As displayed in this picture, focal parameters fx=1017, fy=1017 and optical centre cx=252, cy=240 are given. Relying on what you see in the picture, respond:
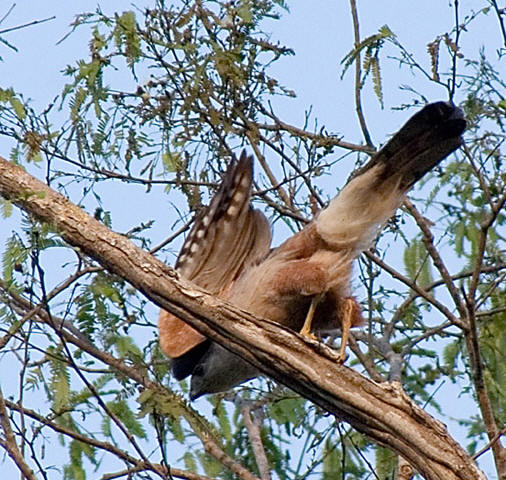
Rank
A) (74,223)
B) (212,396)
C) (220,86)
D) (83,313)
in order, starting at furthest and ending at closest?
1. (212,396)
2. (220,86)
3. (83,313)
4. (74,223)

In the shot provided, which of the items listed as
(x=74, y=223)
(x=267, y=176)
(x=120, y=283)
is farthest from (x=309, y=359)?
(x=267, y=176)

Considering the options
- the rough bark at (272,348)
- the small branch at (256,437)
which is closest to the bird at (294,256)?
the small branch at (256,437)

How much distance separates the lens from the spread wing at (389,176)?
197 inches

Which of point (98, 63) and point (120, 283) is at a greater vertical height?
point (98, 63)

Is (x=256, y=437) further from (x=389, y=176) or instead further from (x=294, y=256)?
(x=389, y=176)

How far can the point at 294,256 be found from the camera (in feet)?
18.5

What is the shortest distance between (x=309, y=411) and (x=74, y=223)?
2.28 metres

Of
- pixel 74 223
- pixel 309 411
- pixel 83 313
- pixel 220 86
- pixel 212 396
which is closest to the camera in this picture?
pixel 74 223

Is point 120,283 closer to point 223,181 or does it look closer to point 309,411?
point 223,181

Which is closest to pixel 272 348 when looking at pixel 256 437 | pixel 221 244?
pixel 256 437

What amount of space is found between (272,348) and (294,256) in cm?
156

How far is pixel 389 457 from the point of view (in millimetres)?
5527

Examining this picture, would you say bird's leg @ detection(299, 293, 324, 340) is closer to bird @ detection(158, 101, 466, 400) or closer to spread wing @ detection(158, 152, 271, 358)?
bird @ detection(158, 101, 466, 400)

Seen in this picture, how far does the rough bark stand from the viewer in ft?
13.3
